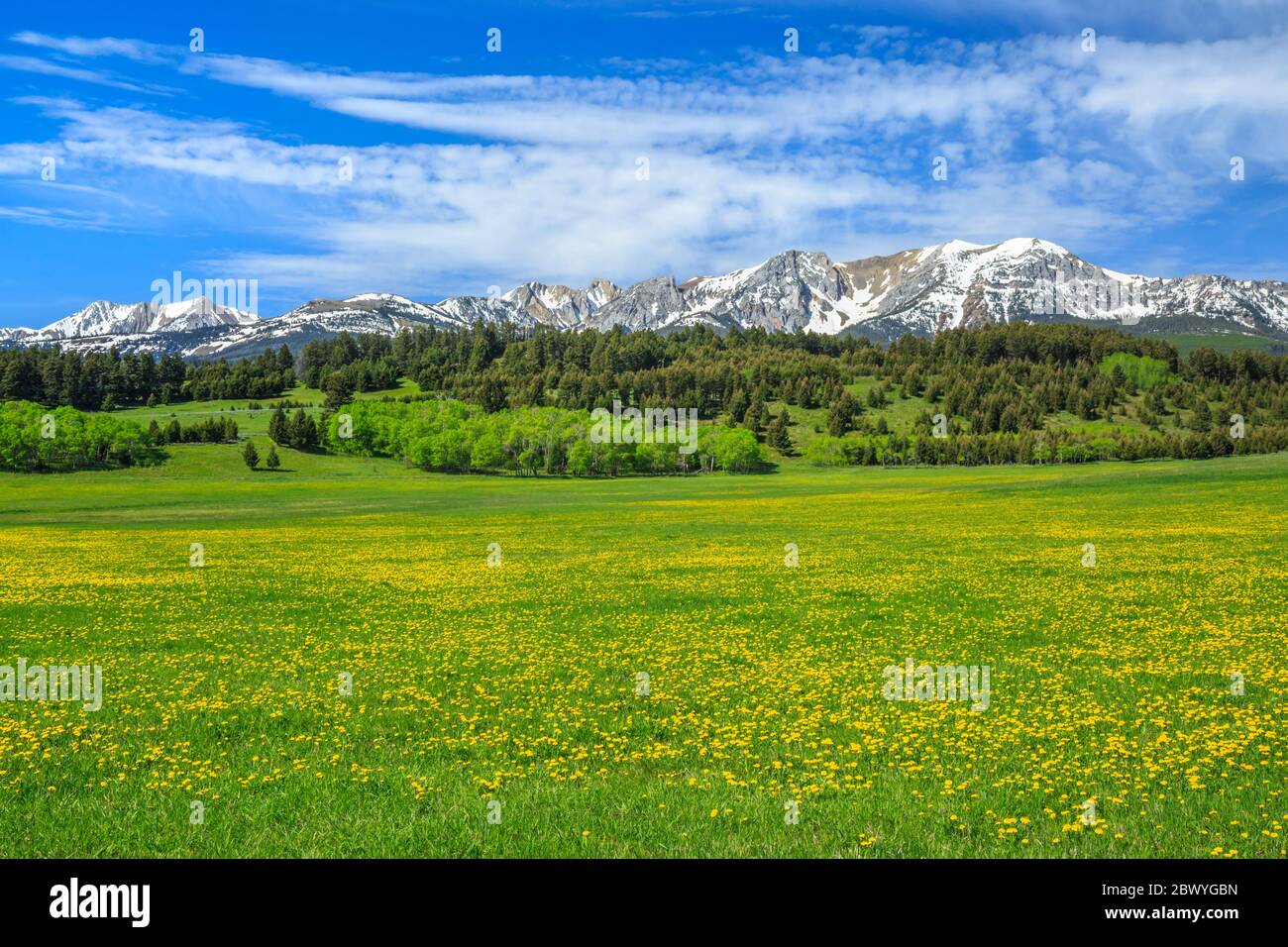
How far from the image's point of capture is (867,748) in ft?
42.9

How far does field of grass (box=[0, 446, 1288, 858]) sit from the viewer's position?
10148mm

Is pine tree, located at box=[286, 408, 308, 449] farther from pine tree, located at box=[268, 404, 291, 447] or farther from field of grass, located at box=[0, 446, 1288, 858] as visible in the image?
field of grass, located at box=[0, 446, 1288, 858]

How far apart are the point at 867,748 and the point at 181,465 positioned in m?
173

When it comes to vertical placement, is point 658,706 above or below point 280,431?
below

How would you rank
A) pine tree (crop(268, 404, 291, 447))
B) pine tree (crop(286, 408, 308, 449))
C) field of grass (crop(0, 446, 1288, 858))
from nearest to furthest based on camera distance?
1. field of grass (crop(0, 446, 1288, 858))
2. pine tree (crop(268, 404, 291, 447))
3. pine tree (crop(286, 408, 308, 449))

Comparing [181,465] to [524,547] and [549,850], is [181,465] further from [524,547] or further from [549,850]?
[549,850]

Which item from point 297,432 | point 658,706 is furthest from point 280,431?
point 658,706

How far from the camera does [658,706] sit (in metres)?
15.9

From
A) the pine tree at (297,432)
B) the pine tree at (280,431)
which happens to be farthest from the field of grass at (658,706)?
the pine tree at (280,431)

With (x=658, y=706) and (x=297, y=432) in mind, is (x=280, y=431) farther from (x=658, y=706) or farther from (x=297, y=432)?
(x=658, y=706)

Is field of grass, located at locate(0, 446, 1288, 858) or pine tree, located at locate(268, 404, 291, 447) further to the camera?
pine tree, located at locate(268, 404, 291, 447)

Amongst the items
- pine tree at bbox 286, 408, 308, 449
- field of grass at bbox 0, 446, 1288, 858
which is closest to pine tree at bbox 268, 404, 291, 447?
pine tree at bbox 286, 408, 308, 449

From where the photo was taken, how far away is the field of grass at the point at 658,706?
400 inches
